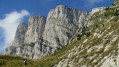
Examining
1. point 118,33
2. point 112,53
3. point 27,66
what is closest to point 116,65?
point 112,53

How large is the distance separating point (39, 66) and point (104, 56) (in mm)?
13435

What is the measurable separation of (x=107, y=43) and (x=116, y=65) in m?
7.65

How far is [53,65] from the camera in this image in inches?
1076

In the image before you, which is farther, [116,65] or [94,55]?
[94,55]

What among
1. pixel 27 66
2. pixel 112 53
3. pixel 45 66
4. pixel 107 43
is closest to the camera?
pixel 112 53

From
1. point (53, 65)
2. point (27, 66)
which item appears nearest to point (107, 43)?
point (53, 65)

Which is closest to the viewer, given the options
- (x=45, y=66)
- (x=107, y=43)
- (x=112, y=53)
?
(x=112, y=53)

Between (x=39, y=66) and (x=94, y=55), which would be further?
(x=39, y=66)

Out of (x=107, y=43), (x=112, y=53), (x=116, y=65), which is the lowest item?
(x=116, y=65)

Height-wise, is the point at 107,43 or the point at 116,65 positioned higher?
the point at 107,43

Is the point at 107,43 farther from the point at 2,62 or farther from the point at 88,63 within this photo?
the point at 2,62

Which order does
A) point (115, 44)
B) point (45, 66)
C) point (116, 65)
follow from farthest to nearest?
point (45, 66) < point (115, 44) < point (116, 65)

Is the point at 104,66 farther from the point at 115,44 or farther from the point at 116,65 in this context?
the point at 115,44

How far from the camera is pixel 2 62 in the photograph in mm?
29922
